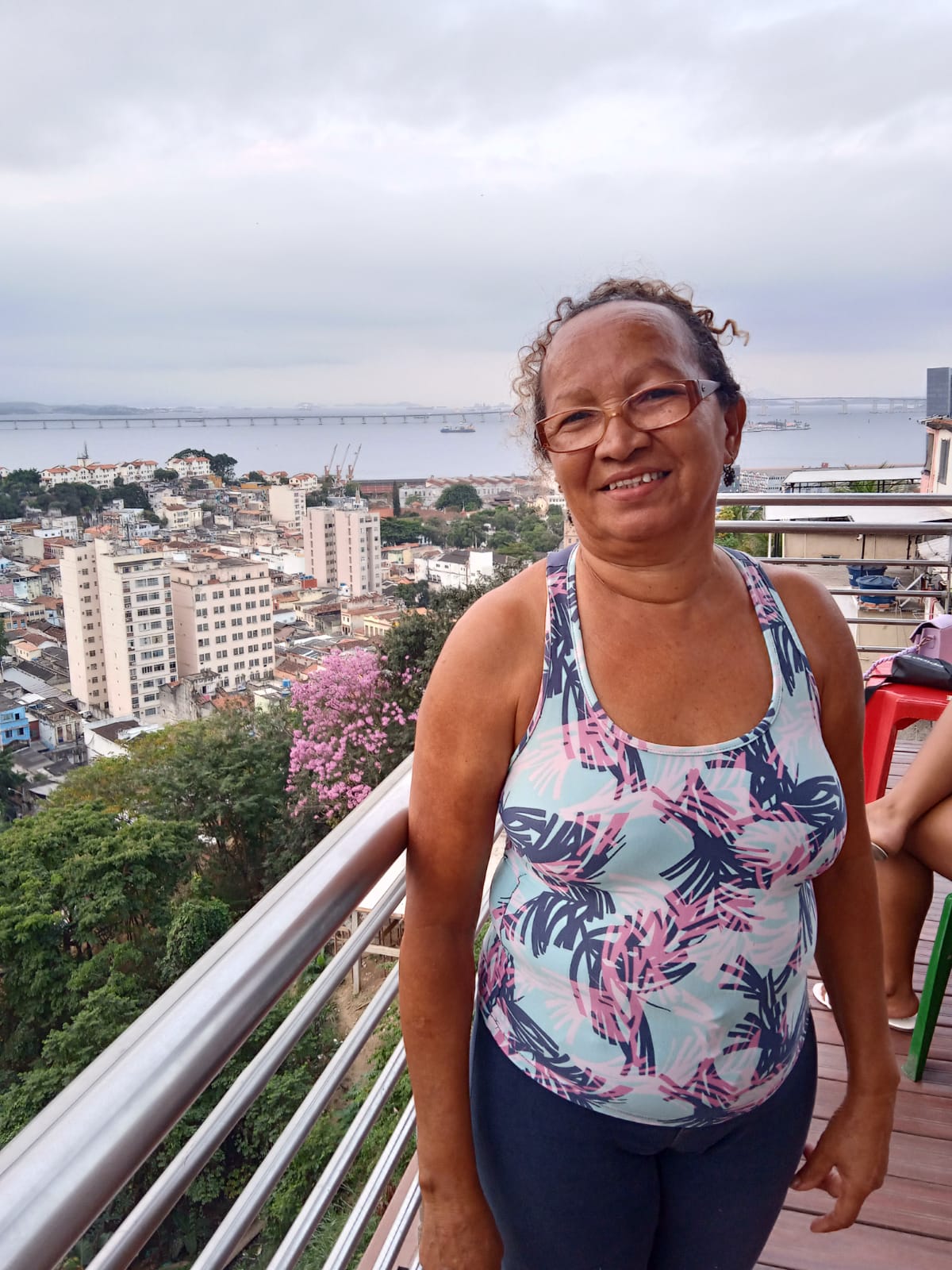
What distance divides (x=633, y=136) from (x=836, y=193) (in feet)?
7.36

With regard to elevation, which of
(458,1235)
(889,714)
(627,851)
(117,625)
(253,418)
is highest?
(253,418)

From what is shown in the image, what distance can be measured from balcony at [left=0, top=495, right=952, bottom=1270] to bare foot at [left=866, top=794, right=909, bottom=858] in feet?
1.89

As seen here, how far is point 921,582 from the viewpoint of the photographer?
5.93 meters

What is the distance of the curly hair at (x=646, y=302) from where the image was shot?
0.85 metres

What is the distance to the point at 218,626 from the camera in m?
14.8

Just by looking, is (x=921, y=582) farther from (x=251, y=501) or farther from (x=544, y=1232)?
(x=251, y=501)

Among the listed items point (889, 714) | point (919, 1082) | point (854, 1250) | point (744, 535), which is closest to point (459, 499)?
point (744, 535)

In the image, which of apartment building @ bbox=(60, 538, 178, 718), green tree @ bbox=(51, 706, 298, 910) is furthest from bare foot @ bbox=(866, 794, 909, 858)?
apartment building @ bbox=(60, 538, 178, 718)

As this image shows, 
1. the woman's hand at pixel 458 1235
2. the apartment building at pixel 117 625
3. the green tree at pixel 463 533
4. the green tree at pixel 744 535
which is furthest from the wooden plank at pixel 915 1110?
the apartment building at pixel 117 625

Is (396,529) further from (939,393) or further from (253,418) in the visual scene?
(939,393)

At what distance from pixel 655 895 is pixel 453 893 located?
18 centimetres

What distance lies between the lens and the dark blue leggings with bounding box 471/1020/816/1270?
2.47 feet

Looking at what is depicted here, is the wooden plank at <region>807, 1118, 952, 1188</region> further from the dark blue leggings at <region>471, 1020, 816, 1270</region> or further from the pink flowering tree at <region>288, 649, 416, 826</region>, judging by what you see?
the pink flowering tree at <region>288, 649, 416, 826</region>

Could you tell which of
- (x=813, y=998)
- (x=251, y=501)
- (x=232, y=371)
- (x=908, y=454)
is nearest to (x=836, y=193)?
(x=908, y=454)
